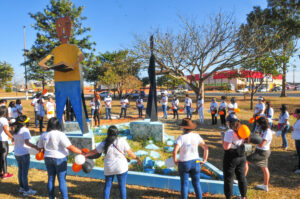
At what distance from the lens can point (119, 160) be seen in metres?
3.02

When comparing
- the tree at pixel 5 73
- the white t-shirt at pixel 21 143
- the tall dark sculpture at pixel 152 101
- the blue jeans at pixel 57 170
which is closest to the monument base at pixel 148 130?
the tall dark sculpture at pixel 152 101

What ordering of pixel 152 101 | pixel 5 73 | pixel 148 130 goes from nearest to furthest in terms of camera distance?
pixel 148 130 → pixel 152 101 → pixel 5 73

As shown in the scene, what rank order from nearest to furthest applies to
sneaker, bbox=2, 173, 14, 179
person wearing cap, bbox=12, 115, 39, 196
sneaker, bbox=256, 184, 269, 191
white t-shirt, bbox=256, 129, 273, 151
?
person wearing cap, bbox=12, 115, 39, 196
white t-shirt, bbox=256, 129, 273, 151
sneaker, bbox=256, 184, 269, 191
sneaker, bbox=2, 173, 14, 179

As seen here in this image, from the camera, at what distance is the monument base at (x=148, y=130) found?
23.3 feet

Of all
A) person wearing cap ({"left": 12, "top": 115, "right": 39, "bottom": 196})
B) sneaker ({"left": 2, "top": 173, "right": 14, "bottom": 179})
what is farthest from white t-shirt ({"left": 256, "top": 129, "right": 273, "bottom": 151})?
sneaker ({"left": 2, "top": 173, "right": 14, "bottom": 179})

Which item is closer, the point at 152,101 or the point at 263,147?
the point at 263,147

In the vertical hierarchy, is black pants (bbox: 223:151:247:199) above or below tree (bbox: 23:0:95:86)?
below

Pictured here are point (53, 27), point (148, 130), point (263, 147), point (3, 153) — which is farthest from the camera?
point (53, 27)

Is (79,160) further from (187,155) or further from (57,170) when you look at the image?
(187,155)

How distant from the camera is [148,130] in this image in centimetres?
725

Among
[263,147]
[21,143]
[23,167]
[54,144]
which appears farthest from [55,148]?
[263,147]

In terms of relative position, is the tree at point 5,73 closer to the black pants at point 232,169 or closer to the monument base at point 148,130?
the monument base at point 148,130

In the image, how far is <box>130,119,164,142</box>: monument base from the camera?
23.3 feet

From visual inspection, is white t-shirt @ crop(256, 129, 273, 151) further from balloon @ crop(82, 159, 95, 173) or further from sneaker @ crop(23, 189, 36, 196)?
sneaker @ crop(23, 189, 36, 196)
